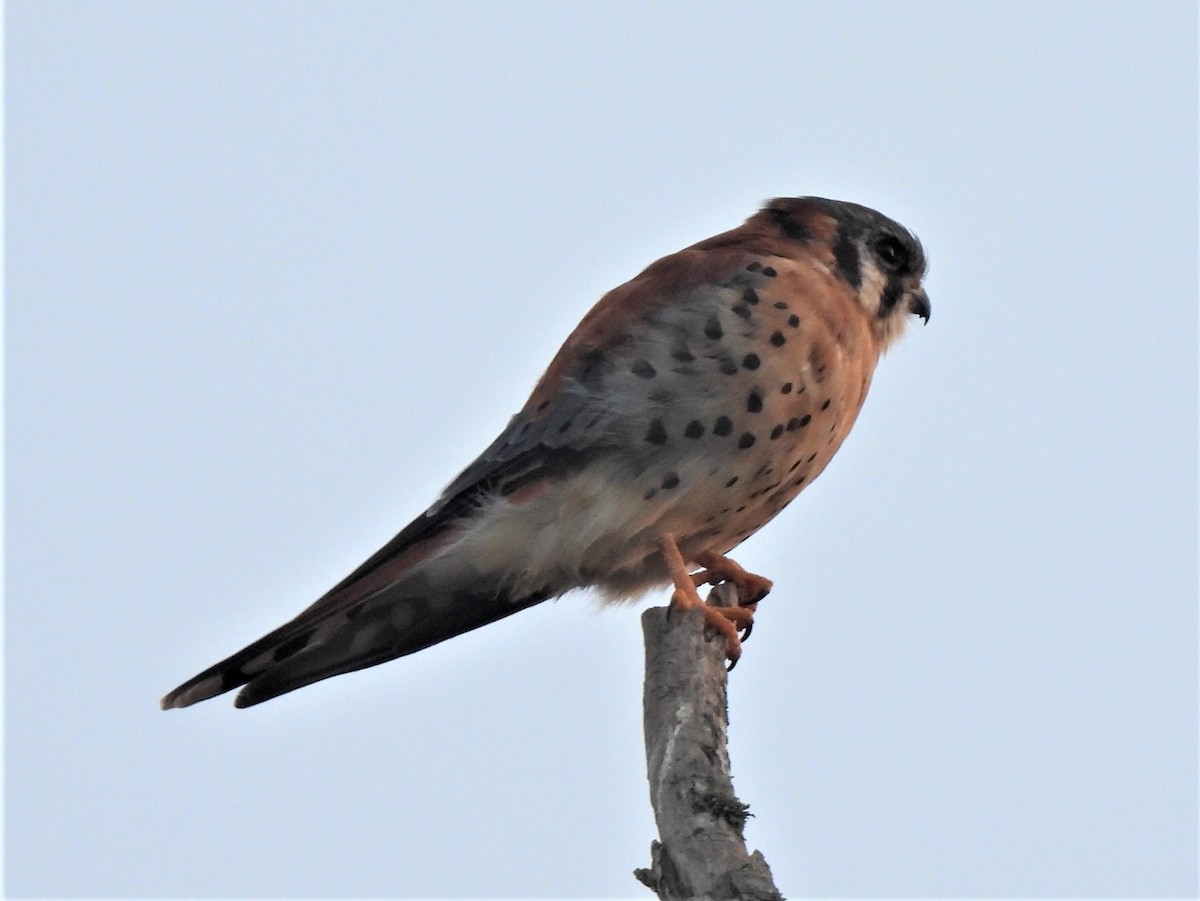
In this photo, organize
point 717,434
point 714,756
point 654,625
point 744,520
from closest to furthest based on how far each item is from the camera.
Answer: point 714,756
point 654,625
point 717,434
point 744,520

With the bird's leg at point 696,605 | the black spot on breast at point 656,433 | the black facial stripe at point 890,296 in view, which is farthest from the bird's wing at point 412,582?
the black facial stripe at point 890,296

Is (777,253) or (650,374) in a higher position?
(777,253)

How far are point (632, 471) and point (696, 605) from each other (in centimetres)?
49

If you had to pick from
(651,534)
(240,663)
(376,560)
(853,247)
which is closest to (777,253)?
(853,247)

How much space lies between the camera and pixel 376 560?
13.7 feet

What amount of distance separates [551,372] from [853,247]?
3.40 ft

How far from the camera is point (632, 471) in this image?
159 inches

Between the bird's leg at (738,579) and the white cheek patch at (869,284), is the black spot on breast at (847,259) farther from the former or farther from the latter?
the bird's leg at (738,579)

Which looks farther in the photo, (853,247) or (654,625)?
(853,247)

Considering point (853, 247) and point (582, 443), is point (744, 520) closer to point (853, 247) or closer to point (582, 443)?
point (582, 443)

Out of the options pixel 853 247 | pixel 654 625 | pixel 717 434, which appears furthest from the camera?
pixel 853 247

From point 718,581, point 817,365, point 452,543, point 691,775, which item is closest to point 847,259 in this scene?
point 817,365

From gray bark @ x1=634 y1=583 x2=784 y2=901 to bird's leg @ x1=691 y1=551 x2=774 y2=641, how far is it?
677 millimetres

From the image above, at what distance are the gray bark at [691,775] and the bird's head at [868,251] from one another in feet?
4.73
